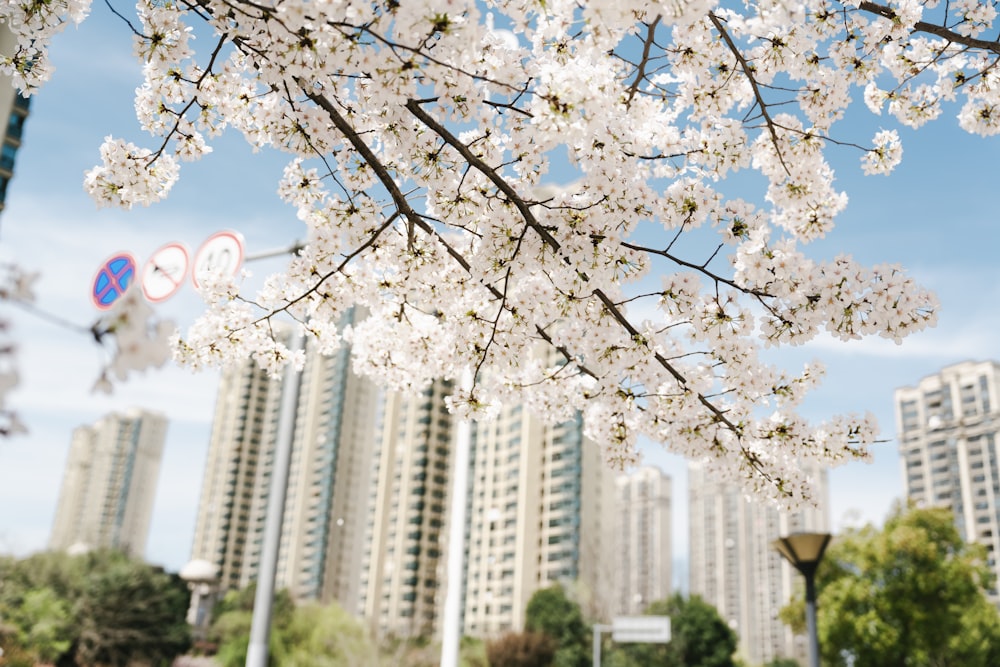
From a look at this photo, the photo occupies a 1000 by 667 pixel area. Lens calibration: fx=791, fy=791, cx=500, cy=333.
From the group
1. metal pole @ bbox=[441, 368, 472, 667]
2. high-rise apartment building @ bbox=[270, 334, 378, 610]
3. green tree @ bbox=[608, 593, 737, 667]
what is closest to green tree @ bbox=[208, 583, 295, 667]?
metal pole @ bbox=[441, 368, 472, 667]

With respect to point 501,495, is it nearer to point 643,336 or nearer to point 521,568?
point 521,568

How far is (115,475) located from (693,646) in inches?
3456

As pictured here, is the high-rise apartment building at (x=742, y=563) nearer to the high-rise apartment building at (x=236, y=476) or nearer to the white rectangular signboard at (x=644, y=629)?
the high-rise apartment building at (x=236, y=476)

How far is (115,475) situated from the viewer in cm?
10425

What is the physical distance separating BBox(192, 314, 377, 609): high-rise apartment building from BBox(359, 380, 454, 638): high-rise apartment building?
883 centimetres

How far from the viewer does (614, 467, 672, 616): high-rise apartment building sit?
10950 centimetres

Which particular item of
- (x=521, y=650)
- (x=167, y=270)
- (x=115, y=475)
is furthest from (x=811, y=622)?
(x=115, y=475)

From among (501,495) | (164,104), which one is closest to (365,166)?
(164,104)

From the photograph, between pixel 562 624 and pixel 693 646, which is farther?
pixel 562 624

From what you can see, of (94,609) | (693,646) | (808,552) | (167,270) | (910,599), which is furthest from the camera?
(693,646)

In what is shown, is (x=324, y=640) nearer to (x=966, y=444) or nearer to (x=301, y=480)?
(x=301, y=480)

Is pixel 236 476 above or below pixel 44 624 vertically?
above

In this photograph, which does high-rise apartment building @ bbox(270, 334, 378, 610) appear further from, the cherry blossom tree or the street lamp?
the cherry blossom tree

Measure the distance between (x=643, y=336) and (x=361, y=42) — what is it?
2.12 metres
